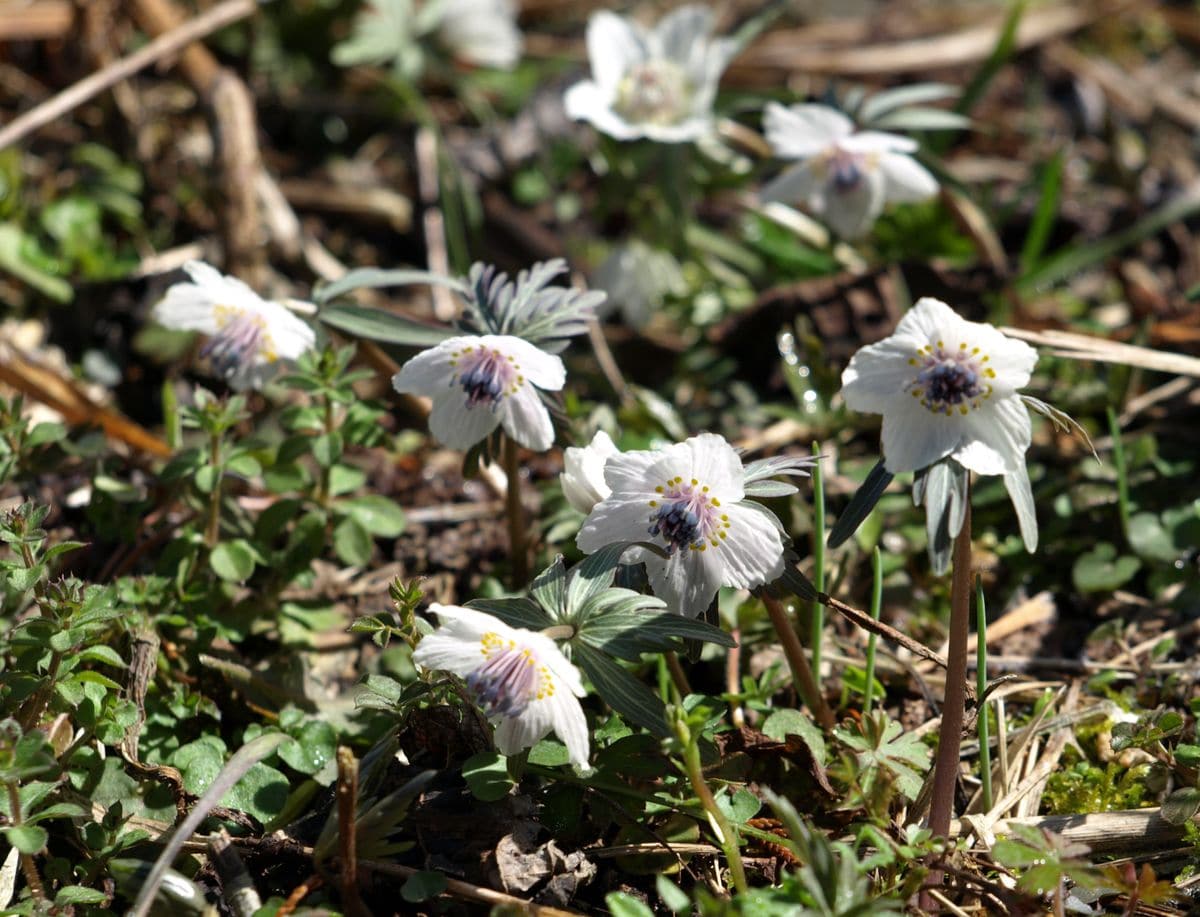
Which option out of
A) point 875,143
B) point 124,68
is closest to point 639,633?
point 875,143

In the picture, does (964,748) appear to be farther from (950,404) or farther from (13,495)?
(13,495)

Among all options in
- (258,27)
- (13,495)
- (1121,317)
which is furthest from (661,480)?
(258,27)

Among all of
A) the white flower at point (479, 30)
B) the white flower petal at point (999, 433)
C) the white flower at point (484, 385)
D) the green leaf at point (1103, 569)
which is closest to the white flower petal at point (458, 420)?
the white flower at point (484, 385)

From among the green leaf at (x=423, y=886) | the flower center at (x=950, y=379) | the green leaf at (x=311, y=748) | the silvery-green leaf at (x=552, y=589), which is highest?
the flower center at (x=950, y=379)

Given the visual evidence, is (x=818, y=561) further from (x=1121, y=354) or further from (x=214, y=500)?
(x=214, y=500)

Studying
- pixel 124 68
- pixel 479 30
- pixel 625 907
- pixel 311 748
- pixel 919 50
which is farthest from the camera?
pixel 919 50

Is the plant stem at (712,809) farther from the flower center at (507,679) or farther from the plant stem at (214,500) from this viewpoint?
the plant stem at (214,500)
